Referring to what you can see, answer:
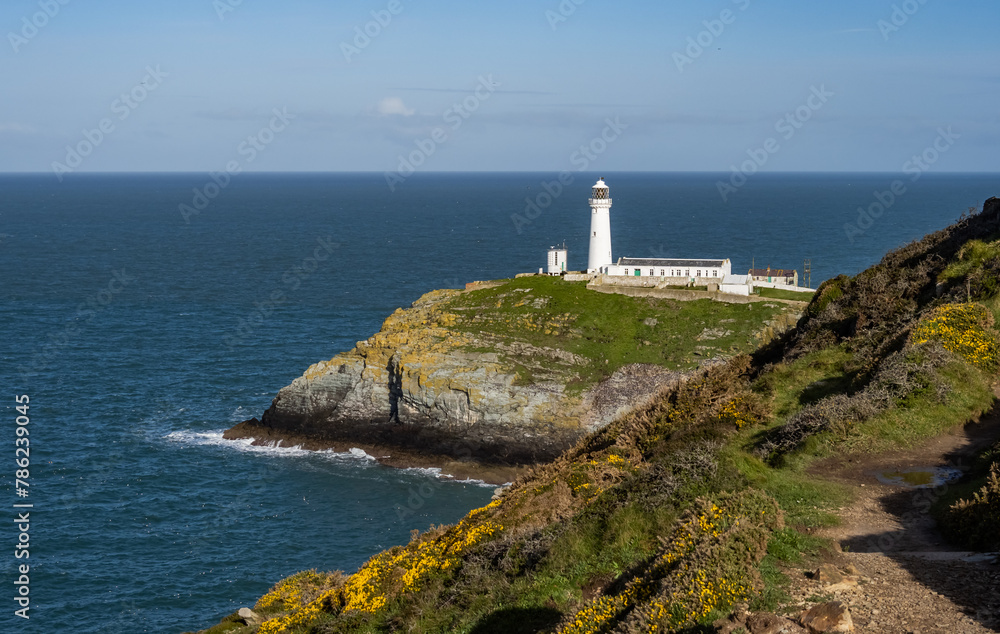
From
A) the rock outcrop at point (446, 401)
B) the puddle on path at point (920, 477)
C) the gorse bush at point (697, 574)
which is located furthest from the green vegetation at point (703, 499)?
the rock outcrop at point (446, 401)

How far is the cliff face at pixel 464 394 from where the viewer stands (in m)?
55.5

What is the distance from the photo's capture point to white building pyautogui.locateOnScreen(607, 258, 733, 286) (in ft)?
240

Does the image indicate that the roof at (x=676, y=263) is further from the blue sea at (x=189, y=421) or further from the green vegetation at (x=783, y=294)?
the blue sea at (x=189, y=421)

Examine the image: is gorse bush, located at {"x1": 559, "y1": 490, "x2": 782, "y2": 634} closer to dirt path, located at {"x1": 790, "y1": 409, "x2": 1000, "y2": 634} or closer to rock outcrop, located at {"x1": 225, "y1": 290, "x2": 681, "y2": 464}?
dirt path, located at {"x1": 790, "y1": 409, "x2": 1000, "y2": 634}

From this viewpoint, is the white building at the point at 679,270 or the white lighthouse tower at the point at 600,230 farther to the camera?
the white lighthouse tower at the point at 600,230

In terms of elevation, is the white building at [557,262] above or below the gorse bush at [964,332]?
above

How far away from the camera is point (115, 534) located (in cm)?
4381

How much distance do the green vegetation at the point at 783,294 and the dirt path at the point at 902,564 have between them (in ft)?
171

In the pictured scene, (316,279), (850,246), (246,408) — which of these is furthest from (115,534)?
(850,246)

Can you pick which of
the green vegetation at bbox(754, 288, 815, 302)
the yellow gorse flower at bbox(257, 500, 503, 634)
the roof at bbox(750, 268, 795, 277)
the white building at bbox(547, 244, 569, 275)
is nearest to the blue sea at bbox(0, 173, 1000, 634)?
the yellow gorse flower at bbox(257, 500, 503, 634)

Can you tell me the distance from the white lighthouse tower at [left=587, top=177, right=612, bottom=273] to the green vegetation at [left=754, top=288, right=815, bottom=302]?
1571 centimetres

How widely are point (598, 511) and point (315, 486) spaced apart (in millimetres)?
37032

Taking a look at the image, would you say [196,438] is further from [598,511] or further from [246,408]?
[598,511]

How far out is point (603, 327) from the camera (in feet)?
211
